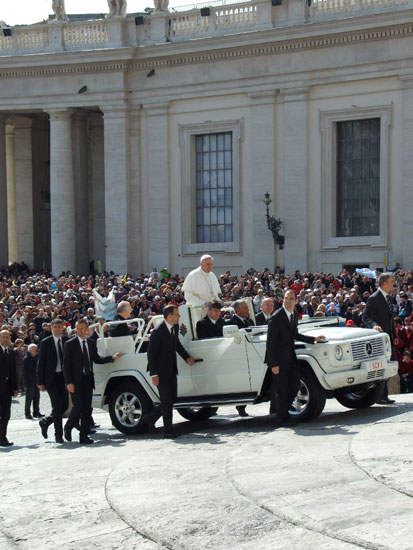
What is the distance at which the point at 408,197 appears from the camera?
35750 mm

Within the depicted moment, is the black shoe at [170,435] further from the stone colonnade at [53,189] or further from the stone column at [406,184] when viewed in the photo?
the stone colonnade at [53,189]

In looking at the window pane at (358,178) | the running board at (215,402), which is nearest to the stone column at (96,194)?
the window pane at (358,178)

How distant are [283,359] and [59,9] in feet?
110

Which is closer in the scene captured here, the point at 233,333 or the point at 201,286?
the point at 233,333

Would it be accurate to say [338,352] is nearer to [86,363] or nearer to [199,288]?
[199,288]

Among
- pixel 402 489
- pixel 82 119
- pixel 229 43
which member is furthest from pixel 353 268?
pixel 402 489

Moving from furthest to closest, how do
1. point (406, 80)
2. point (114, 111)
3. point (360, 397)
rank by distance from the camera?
point (114, 111) < point (406, 80) < point (360, 397)

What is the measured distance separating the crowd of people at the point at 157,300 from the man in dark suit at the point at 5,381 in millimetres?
3827

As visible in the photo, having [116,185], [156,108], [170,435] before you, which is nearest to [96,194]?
[116,185]

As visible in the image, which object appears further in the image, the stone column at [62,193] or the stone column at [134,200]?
the stone column at [62,193]

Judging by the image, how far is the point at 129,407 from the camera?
A: 15.5 metres

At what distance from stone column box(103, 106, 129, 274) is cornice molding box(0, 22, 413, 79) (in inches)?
72.3

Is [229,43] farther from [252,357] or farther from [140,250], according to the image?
[252,357]

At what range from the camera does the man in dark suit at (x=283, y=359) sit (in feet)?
45.2
